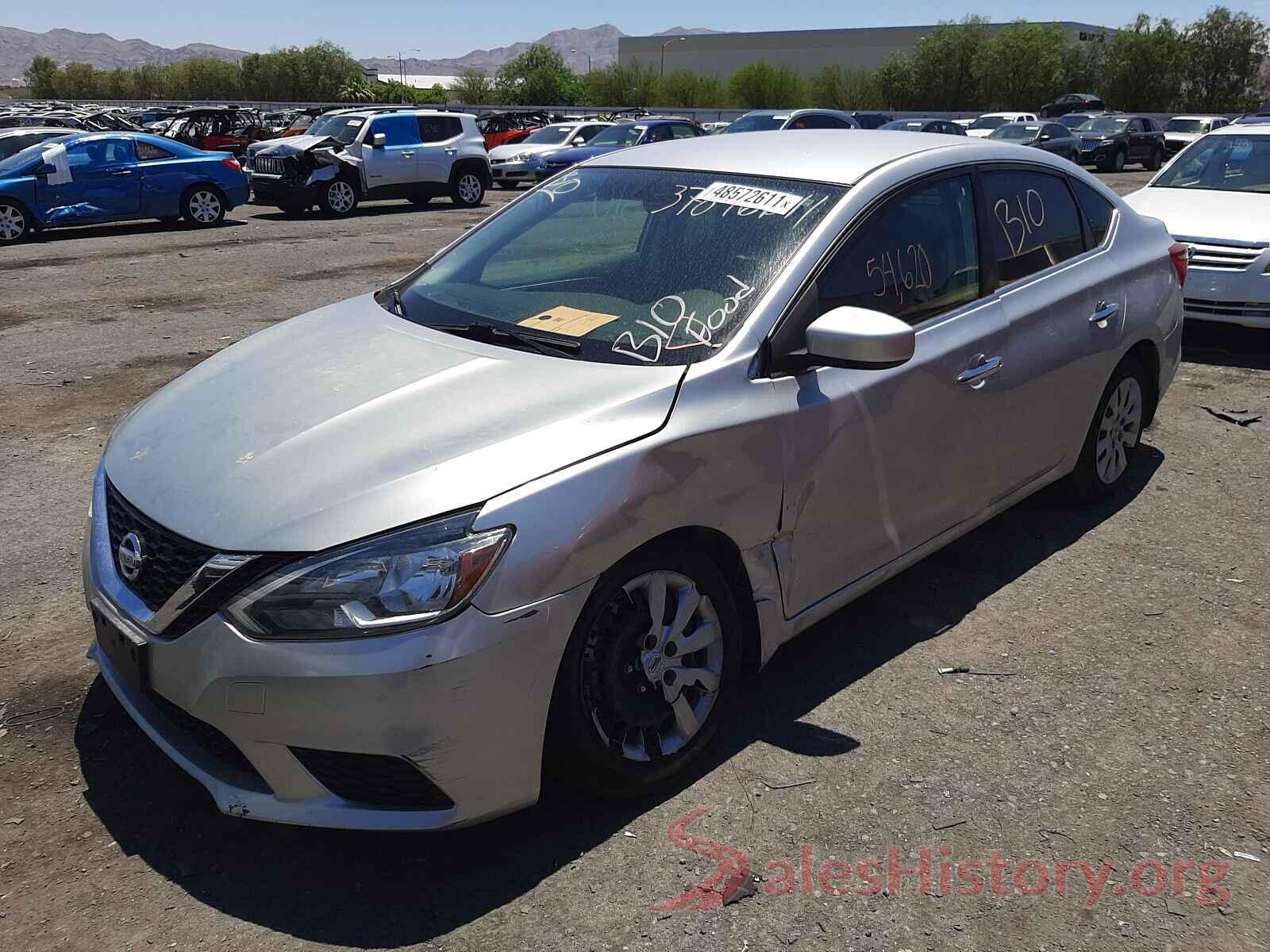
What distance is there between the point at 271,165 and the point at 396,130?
239 cm

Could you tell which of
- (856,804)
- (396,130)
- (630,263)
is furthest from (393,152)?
(856,804)

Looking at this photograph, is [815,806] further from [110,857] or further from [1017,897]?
[110,857]

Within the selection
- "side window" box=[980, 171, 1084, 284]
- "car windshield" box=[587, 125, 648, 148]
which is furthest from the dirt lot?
"car windshield" box=[587, 125, 648, 148]

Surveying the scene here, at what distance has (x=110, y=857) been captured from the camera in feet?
9.61

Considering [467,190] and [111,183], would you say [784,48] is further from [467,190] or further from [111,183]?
[111,183]

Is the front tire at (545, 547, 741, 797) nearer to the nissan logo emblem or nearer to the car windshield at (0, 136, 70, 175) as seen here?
the nissan logo emblem

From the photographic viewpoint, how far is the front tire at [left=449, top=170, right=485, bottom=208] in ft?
68.9

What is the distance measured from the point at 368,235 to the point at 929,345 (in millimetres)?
13904

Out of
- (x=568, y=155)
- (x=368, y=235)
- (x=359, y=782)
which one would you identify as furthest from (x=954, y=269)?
(x=568, y=155)

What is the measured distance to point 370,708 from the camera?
8.44ft

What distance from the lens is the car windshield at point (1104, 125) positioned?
3278 cm

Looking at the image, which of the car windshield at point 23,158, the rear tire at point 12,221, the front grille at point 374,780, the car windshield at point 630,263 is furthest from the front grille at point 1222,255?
the car windshield at point 23,158

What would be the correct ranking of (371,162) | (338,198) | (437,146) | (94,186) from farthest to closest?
(437,146)
(371,162)
(338,198)
(94,186)

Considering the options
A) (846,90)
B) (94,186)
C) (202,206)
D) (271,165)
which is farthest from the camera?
(846,90)
